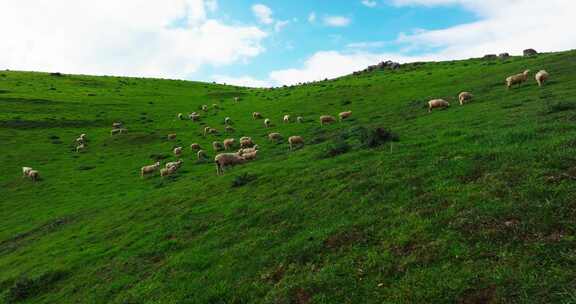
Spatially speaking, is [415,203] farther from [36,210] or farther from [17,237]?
[36,210]

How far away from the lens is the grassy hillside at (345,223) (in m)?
8.29

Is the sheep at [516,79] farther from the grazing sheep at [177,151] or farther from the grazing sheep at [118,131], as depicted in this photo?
the grazing sheep at [118,131]

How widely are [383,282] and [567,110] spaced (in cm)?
1528

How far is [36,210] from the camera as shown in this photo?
3030 cm


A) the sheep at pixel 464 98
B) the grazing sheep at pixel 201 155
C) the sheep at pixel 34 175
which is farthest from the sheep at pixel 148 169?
the sheep at pixel 464 98

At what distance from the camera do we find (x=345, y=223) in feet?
39.4

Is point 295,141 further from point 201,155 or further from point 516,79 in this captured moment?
point 516,79

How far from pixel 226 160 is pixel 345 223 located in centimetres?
1867

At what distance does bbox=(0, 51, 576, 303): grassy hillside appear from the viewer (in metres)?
8.29

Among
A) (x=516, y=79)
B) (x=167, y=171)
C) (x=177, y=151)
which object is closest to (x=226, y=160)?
(x=167, y=171)

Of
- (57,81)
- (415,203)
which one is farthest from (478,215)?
(57,81)

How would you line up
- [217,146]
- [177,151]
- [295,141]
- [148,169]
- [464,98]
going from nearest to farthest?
[464,98] < [295,141] < [148,169] < [217,146] < [177,151]

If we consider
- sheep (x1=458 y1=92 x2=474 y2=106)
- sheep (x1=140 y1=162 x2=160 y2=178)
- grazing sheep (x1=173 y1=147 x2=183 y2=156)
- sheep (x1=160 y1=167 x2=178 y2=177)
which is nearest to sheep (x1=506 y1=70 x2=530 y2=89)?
sheep (x1=458 y1=92 x2=474 y2=106)

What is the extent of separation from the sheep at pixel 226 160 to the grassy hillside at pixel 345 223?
9.59 feet
